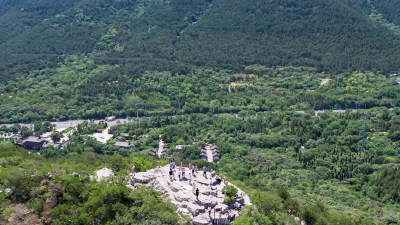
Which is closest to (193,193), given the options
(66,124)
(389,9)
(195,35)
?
(66,124)

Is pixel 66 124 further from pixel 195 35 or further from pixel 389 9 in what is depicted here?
pixel 389 9

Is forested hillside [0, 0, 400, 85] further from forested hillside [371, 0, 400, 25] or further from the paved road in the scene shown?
the paved road

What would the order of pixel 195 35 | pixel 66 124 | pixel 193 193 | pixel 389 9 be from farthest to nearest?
pixel 389 9 → pixel 195 35 → pixel 66 124 → pixel 193 193

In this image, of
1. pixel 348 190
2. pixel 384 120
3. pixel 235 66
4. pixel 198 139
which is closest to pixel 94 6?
Result: pixel 235 66

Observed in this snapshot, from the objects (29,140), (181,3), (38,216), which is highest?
(181,3)

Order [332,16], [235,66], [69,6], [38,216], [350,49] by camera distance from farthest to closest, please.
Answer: [69,6] → [332,16] → [350,49] → [235,66] → [38,216]

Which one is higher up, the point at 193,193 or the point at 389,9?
the point at 389,9

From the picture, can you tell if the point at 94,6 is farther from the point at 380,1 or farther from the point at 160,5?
the point at 380,1

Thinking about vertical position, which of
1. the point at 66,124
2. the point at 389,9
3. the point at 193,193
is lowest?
the point at 66,124
